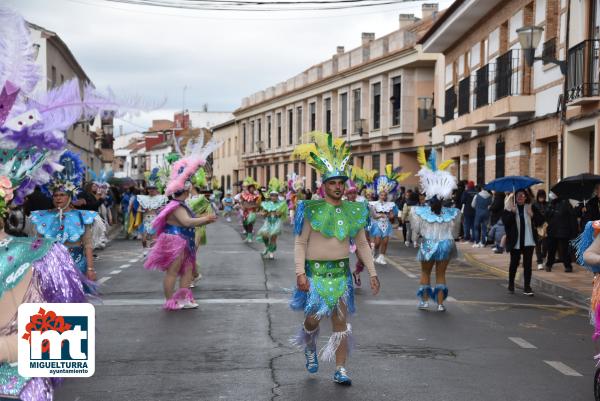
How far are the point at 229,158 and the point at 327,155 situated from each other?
7422cm

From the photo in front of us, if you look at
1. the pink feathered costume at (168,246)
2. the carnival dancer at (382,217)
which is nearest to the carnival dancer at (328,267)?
the pink feathered costume at (168,246)

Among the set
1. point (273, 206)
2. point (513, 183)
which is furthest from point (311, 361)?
point (273, 206)

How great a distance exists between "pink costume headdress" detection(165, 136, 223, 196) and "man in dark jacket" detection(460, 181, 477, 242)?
13210 mm

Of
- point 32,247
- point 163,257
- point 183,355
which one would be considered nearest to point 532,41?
point 163,257

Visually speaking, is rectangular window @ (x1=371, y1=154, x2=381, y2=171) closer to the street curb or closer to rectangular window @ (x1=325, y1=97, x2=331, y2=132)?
rectangular window @ (x1=325, y1=97, x2=331, y2=132)

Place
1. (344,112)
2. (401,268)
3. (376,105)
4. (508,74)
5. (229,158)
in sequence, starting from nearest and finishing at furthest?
(401,268)
(508,74)
(376,105)
(344,112)
(229,158)

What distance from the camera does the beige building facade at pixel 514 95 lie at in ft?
66.5

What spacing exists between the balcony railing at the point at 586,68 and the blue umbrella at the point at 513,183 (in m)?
5.91

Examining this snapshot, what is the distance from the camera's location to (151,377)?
703 centimetres

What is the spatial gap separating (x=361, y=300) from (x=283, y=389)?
17.8 feet

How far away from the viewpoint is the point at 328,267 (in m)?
7.11

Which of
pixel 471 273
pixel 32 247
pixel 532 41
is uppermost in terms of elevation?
pixel 532 41

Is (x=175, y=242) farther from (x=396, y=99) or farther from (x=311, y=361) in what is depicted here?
(x=396, y=99)

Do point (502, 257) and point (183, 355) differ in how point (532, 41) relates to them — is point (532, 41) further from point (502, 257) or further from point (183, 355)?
point (183, 355)
